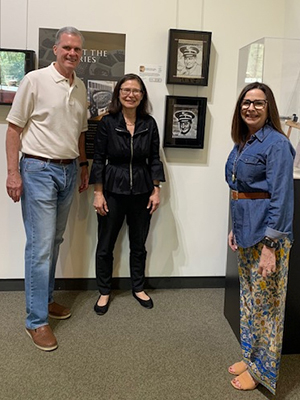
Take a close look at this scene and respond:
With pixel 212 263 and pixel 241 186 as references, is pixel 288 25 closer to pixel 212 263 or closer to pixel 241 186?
pixel 241 186

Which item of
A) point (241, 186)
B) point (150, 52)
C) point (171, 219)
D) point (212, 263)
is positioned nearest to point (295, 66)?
point (150, 52)

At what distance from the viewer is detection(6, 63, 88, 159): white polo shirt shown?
6.97 feet

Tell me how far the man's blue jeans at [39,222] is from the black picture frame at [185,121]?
903mm

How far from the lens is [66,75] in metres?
2.24

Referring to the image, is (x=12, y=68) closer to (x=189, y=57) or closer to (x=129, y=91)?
(x=129, y=91)

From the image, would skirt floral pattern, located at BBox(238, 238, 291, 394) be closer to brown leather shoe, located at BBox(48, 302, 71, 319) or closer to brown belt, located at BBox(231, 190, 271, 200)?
brown belt, located at BBox(231, 190, 271, 200)

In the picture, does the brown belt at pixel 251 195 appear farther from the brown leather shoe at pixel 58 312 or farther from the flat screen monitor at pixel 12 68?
the flat screen monitor at pixel 12 68

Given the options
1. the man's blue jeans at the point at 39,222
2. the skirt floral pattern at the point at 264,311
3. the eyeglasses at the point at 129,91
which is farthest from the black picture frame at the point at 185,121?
the skirt floral pattern at the point at 264,311

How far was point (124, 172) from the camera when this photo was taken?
2537 mm

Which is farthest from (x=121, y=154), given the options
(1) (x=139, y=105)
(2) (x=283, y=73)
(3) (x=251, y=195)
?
(2) (x=283, y=73)

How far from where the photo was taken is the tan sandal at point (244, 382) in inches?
74.6

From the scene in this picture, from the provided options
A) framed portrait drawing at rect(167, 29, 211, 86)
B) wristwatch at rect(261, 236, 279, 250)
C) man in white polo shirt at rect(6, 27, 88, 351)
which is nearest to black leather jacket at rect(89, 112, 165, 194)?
man in white polo shirt at rect(6, 27, 88, 351)

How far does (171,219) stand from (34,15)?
1753 mm

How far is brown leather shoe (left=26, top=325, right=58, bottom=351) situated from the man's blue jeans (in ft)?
0.11
